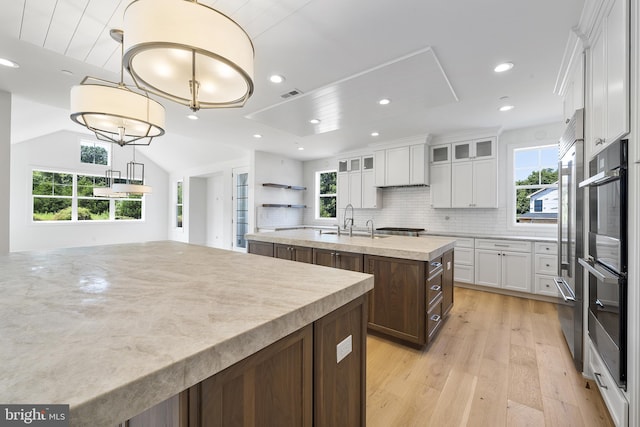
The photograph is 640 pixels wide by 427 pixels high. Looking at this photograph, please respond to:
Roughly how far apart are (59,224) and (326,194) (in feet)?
23.0

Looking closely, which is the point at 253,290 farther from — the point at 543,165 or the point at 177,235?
the point at 177,235

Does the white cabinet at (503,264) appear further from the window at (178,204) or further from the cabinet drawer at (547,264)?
the window at (178,204)

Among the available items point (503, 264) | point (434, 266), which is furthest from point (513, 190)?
point (434, 266)

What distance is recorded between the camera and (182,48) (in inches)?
37.9

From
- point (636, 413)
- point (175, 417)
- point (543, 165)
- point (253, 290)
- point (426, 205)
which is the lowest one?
point (636, 413)

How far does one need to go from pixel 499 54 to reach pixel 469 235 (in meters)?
2.81

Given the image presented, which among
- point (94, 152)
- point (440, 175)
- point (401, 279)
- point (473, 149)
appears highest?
point (94, 152)

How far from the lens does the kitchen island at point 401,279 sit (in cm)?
233

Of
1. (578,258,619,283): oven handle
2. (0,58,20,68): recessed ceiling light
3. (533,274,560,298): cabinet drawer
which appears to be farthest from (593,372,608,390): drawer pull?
(0,58,20,68): recessed ceiling light

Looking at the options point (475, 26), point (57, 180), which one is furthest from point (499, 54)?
point (57, 180)

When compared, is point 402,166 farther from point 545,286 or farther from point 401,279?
point 401,279

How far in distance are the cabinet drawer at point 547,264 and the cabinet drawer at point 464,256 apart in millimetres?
825

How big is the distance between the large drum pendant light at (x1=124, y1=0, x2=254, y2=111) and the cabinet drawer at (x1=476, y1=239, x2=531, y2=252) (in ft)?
13.8

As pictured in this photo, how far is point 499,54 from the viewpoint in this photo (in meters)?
2.30
